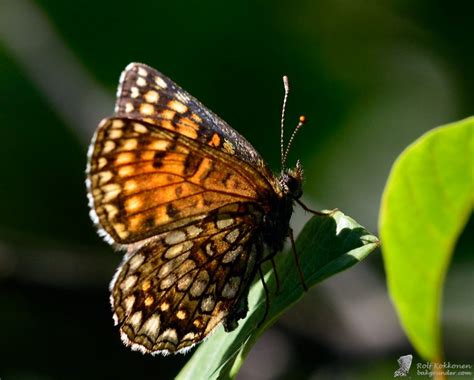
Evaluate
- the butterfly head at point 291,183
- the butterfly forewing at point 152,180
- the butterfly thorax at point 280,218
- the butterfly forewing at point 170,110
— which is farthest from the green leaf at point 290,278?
the butterfly forewing at point 170,110

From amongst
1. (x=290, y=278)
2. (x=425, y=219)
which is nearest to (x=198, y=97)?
(x=290, y=278)

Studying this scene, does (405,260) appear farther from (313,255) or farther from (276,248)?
(276,248)

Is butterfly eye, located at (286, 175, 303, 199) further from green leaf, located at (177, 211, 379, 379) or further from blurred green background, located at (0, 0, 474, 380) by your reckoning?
blurred green background, located at (0, 0, 474, 380)

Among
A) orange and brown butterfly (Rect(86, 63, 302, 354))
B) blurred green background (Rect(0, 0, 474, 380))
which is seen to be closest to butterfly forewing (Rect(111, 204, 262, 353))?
orange and brown butterfly (Rect(86, 63, 302, 354))

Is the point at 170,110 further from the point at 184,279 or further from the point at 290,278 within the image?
the point at 290,278

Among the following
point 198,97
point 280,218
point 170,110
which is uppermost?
point 170,110

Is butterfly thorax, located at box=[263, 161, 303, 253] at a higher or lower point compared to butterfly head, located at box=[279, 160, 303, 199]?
lower

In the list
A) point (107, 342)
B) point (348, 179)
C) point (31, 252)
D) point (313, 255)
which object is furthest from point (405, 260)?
point (348, 179)
